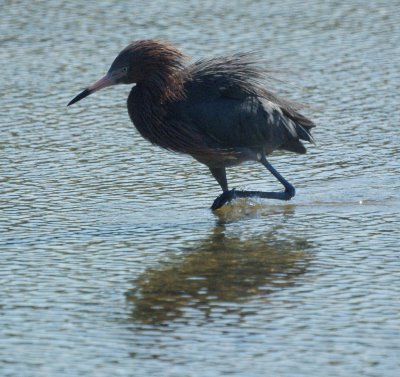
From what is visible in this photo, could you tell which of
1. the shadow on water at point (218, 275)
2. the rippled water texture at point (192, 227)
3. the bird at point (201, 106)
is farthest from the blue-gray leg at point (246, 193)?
the shadow on water at point (218, 275)

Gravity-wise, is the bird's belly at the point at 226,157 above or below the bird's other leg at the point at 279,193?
above

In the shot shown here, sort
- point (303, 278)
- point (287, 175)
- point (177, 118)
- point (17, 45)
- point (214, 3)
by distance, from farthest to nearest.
Result: point (214, 3) → point (17, 45) → point (287, 175) → point (177, 118) → point (303, 278)

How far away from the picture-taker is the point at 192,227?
9.36m

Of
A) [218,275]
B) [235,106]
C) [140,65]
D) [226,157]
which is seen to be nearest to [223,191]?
[226,157]

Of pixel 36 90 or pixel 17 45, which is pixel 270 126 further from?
pixel 17 45

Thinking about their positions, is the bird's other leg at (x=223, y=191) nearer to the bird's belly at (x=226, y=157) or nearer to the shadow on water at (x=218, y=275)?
the bird's belly at (x=226, y=157)

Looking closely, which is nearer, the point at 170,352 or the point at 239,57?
the point at 170,352

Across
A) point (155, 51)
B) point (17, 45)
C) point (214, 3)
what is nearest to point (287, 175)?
point (155, 51)

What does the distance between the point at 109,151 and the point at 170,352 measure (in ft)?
16.6

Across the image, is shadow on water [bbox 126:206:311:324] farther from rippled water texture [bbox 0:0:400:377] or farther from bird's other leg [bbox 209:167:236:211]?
bird's other leg [bbox 209:167:236:211]

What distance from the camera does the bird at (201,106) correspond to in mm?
9656

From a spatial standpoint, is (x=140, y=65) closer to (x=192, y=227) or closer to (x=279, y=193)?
(x=192, y=227)

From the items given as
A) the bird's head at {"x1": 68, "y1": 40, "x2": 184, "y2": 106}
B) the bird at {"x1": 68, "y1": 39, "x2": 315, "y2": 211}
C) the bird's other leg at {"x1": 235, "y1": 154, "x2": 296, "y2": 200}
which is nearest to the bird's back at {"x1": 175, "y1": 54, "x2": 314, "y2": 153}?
the bird at {"x1": 68, "y1": 39, "x2": 315, "y2": 211}

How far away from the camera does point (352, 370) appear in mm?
6258
